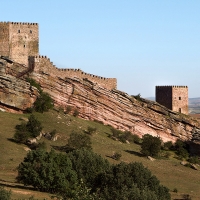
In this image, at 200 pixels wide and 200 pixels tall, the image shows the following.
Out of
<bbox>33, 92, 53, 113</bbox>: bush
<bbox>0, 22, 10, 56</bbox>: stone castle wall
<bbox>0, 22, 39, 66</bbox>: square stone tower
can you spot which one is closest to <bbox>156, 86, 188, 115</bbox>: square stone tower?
<bbox>0, 22, 39, 66</bbox>: square stone tower

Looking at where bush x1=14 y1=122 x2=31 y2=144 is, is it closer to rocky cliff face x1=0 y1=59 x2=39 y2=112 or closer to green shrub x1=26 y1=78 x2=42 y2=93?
rocky cliff face x1=0 y1=59 x2=39 y2=112

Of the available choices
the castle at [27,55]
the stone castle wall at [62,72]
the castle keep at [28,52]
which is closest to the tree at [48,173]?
the castle at [27,55]

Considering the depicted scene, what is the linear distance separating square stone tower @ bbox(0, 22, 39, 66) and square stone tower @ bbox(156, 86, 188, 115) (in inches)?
633

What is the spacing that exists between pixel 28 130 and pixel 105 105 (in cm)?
1701

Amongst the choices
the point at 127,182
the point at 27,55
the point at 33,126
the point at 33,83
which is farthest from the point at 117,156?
the point at 27,55

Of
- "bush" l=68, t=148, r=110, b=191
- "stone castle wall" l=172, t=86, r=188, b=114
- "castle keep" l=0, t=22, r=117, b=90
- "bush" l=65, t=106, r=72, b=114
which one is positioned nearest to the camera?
"bush" l=68, t=148, r=110, b=191

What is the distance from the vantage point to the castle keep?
219 feet

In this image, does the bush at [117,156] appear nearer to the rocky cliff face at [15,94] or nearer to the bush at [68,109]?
the rocky cliff face at [15,94]

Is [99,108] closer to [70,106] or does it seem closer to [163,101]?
[70,106]

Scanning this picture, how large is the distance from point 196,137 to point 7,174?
35244mm

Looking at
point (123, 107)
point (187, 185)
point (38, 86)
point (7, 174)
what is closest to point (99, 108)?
point (123, 107)

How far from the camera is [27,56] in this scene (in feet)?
229

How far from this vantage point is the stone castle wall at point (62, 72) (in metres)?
66.6

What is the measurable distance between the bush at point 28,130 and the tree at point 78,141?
2860 millimetres
